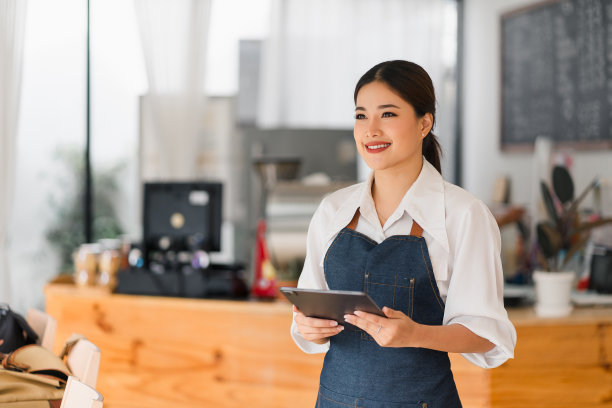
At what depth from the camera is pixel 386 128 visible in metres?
1.49

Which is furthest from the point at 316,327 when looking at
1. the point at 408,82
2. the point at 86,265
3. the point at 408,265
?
the point at 86,265

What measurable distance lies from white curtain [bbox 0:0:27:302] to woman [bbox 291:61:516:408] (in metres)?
2.65

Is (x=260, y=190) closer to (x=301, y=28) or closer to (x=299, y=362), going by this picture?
(x=301, y=28)

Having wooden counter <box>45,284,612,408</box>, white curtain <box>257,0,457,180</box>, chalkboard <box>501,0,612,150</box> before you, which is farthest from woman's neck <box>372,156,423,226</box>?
white curtain <box>257,0,457,180</box>

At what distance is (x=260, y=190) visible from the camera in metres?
4.42

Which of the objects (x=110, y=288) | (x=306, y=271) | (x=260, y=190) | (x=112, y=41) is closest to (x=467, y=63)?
(x=260, y=190)

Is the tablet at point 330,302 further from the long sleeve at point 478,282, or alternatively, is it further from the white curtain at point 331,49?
the white curtain at point 331,49

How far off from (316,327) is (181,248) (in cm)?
179

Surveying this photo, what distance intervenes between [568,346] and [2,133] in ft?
9.91

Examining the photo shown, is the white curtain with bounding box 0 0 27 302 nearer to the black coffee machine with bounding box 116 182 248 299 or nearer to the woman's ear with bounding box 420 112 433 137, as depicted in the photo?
the black coffee machine with bounding box 116 182 248 299

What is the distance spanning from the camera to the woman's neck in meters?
1.57

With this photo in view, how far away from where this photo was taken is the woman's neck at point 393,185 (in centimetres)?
157

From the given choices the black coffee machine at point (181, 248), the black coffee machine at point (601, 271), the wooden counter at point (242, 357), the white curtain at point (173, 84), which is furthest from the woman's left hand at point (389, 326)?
the white curtain at point (173, 84)

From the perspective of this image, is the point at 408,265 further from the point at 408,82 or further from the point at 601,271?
the point at 601,271
